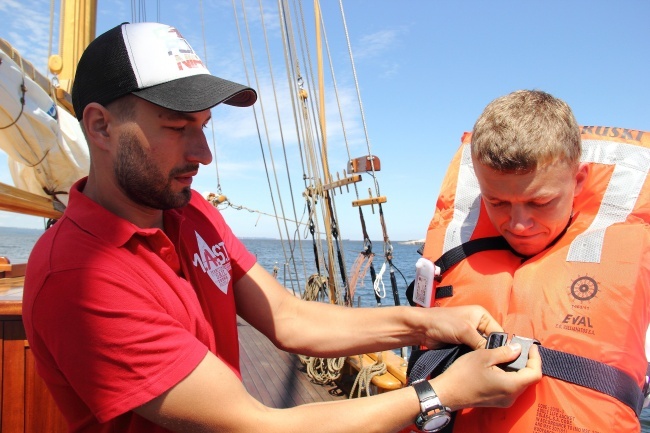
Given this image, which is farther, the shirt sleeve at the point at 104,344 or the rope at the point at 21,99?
the rope at the point at 21,99

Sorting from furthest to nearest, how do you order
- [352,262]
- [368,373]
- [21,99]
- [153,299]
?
[352,262] < [368,373] < [21,99] < [153,299]

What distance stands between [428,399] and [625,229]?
2.69 ft

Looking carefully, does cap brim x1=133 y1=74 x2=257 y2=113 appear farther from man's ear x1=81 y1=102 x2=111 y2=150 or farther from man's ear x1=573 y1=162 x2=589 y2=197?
man's ear x1=573 y1=162 x2=589 y2=197

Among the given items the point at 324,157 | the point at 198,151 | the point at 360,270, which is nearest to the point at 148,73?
the point at 198,151

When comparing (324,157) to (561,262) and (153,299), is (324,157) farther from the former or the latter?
(153,299)

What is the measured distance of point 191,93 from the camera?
142cm

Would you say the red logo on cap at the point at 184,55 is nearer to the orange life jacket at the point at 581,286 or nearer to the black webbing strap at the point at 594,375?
the orange life jacket at the point at 581,286

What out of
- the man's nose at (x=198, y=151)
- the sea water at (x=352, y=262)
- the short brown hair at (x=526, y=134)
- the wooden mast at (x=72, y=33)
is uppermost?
the wooden mast at (x=72, y=33)

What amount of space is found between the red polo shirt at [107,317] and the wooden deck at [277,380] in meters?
2.96

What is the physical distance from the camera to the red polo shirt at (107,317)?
1197 millimetres

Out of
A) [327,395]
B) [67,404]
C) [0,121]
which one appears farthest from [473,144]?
[327,395]

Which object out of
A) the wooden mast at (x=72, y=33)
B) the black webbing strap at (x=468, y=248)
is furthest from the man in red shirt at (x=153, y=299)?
the wooden mast at (x=72, y=33)

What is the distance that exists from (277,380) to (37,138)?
2934 millimetres

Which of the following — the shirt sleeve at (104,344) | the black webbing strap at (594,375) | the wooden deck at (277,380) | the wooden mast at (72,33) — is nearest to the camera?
the shirt sleeve at (104,344)
